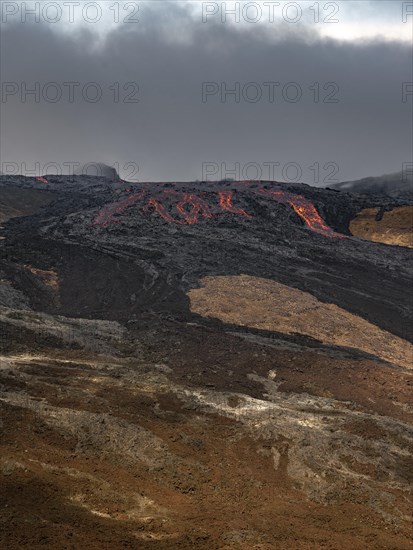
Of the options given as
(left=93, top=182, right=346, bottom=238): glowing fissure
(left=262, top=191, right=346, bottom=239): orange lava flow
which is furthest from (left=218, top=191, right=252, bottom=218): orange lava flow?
(left=262, top=191, right=346, bottom=239): orange lava flow

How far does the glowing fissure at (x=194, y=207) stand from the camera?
2151 inches

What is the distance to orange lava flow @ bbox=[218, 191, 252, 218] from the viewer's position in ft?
188

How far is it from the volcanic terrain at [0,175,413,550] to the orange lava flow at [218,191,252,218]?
40.8 feet

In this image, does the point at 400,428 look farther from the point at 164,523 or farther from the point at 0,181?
the point at 0,181

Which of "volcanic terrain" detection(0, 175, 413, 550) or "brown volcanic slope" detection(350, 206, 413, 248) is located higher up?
"brown volcanic slope" detection(350, 206, 413, 248)

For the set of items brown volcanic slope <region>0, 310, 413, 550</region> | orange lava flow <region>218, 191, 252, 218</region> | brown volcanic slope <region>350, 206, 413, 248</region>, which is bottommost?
brown volcanic slope <region>0, 310, 413, 550</region>

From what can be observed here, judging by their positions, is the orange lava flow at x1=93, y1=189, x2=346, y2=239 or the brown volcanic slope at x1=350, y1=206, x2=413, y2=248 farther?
the brown volcanic slope at x1=350, y1=206, x2=413, y2=248

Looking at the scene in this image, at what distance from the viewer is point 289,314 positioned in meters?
29.1

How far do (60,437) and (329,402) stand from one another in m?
10.5

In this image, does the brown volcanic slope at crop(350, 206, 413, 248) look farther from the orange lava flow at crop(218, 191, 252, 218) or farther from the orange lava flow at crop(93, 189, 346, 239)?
the orange lava flow at crop(218, 191, 252, 218)

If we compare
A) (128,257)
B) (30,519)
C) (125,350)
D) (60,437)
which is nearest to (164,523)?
(30,519)

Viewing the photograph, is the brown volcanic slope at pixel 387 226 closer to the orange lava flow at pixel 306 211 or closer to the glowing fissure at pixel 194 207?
the orange lava flow at pixel 306 211

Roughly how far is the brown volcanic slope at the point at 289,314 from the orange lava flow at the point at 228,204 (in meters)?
23.9

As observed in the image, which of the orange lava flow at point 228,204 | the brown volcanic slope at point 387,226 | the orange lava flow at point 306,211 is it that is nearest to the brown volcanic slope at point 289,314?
the orange lava flow at point 306,211
